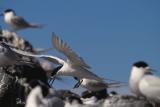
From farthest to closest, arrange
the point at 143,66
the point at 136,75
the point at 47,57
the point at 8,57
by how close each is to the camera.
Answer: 1. the point at 47,57
2. the point at 8,57
3. the point at 143,66
4. the point at 136,75

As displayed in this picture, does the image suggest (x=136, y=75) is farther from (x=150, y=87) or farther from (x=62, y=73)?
(x=62, y=73)

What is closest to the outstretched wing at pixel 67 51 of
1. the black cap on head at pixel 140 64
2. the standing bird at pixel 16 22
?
the standing bird at pixel 16 22

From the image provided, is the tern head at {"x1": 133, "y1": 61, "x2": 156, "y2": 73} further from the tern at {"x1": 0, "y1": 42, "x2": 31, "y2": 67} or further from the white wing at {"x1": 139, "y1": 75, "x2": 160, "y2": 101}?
the tern at {"x1": 0, "y1": 42, "x2": 31, "y2": 67}

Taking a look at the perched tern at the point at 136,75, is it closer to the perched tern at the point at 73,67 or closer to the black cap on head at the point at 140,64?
the black cap on head at the point at 140,64

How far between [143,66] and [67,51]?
4509 millimetres

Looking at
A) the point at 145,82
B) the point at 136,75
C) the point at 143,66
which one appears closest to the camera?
the point at 145,82

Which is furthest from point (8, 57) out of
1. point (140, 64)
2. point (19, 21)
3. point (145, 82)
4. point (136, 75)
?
point (145, 82)

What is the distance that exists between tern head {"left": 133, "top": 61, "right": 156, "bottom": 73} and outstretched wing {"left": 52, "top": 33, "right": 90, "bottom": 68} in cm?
387

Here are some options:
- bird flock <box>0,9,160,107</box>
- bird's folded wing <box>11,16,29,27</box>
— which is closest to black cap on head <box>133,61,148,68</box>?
bird flock <box>0,9,160,107</box>

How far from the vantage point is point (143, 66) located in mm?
11938

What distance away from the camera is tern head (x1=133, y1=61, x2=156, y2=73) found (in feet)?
38.9

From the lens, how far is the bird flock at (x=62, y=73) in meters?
10.5

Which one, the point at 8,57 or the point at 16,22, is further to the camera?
the point at 16,22

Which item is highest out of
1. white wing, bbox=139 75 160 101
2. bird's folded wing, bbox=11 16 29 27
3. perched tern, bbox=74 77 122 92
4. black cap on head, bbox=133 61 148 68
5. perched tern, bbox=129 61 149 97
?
bird's folded wing, bbox=11 16 29 27
